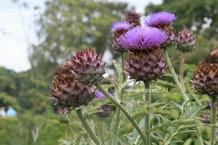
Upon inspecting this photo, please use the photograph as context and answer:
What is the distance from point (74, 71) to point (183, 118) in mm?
390

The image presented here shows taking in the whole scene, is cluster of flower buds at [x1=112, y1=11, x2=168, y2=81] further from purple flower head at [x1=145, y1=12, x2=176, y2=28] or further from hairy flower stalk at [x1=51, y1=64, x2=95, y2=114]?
purple flower head at [x1=145, y1=12, x2=176, y2=28]

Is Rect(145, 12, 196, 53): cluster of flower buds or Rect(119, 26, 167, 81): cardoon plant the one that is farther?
Rect(145, 12, 196, 53): cluster of flower buds

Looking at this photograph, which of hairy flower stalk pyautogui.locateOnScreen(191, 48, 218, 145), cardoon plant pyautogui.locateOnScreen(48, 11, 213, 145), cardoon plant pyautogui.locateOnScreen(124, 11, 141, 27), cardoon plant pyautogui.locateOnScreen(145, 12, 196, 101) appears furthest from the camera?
cardoon plant pyautogui.locateOnScreen(124, 11, 141, 27)

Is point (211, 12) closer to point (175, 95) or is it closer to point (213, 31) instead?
point (213, 31)

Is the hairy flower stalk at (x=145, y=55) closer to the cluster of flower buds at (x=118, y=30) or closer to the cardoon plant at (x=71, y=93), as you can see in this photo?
the cardoon plant at (x=71, y=93)

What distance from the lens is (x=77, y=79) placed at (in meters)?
1.57

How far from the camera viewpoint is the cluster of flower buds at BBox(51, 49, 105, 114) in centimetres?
154

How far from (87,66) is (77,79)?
6 centimetres

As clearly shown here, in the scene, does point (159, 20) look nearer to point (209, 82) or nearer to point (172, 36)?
point (172, 36)

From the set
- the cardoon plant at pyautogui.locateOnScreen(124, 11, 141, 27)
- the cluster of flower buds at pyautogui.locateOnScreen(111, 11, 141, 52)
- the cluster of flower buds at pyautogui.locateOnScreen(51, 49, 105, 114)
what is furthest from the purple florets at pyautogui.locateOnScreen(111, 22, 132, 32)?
the cluster of flower buds at pyautogui.locateOnScreen(51, 49, 105, 114)

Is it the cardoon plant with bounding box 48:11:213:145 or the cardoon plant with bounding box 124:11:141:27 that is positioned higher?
the cardoon plant with bounding box 124:11:141:27

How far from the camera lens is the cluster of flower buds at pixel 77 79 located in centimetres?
154

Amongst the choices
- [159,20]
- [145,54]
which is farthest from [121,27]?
[145,54]

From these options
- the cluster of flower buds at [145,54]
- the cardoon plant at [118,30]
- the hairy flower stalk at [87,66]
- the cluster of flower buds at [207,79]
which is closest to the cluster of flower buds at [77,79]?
the hairy flower stalk at [87,66]
